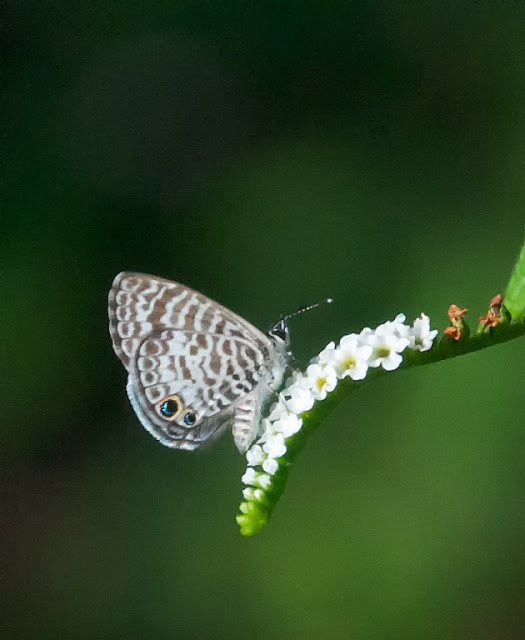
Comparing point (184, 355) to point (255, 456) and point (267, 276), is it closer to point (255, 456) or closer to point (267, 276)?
point (255, 456)

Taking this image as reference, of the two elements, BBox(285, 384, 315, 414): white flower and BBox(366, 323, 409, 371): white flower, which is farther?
BBox(285, 384, 315, 414): white flower

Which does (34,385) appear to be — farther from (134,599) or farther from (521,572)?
(521,572)

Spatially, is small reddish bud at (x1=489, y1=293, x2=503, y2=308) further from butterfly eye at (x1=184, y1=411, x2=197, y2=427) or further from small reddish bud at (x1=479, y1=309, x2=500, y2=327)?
butterfly eye at (x1=184, y1=411, x2=197, y2=427)

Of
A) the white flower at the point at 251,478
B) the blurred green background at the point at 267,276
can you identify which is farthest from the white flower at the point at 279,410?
the blurred green background at the point at 267,276

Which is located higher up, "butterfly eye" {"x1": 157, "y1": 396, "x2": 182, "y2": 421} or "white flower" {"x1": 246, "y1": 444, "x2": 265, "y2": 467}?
"butterfly eye" {"x1": 157, "y1": 396, "x2": 182, "y2": 421}

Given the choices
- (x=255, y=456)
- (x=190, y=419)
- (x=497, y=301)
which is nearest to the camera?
(x=497, y=301)

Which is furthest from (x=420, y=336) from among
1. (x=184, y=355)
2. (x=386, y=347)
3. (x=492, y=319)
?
(x=184, y=355)

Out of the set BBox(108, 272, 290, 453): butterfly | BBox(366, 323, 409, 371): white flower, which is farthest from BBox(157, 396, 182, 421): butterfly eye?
BBox(366, 323, 409, 371): white flower
